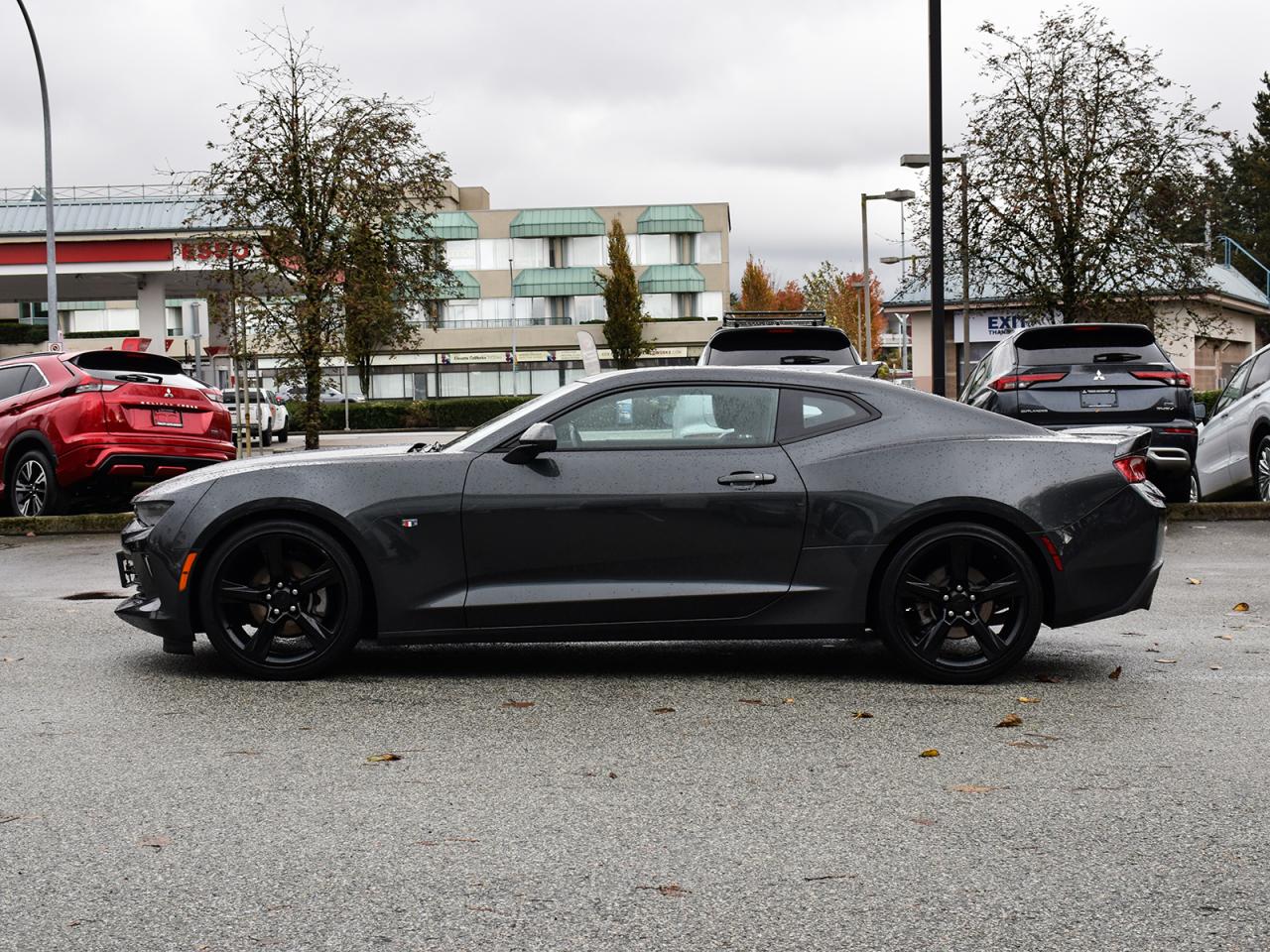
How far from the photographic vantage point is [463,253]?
9069 centimetres

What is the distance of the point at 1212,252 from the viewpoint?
1069 inches

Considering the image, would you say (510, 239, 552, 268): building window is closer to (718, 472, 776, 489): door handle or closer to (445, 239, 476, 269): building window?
(445, 239, 476, 269): building window

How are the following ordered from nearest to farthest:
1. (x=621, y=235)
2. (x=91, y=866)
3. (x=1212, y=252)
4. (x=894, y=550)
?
(x=91, y=866), (x=894, y=550), (x=1212, y=252), (x=621, y=235)

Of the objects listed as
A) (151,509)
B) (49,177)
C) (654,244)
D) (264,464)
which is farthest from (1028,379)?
(654,244)

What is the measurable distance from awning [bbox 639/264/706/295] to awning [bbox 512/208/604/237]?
3743mm

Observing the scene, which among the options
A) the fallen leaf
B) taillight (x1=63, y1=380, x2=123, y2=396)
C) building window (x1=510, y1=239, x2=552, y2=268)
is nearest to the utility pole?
taillight (x1=63, y1=380, x2=123, y2=396)

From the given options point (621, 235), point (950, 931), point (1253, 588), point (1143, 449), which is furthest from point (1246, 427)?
point (621, 235)

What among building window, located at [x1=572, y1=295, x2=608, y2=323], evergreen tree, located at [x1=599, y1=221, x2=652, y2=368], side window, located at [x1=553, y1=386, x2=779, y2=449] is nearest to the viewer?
side window, located at [x1=553, y1=386, x2=779, y2=449]

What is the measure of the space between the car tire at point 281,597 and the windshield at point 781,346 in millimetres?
7308

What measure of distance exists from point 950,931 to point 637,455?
3.42 m

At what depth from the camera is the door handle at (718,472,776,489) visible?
6676mm

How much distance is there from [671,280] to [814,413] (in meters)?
82.7

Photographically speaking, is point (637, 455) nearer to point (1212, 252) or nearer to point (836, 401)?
point (836, 401)

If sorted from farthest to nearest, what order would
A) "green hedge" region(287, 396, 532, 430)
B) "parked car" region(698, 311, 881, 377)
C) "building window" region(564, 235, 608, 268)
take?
1. "building window" region(564, 235, 608, 268)
2. "green hedge" region(287, 396, 532, 430)
3. "parked car" region(698, 311, 881, 377)
